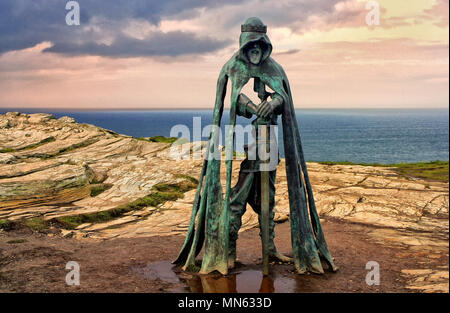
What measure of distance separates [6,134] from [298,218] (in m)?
13.4

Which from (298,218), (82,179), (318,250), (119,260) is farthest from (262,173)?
(82,179)

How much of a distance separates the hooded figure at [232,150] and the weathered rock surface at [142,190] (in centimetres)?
203

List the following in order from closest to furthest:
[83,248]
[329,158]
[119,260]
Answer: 1. [119,260]
2. [83,248]
3. [329,158]

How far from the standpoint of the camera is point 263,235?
6.82m

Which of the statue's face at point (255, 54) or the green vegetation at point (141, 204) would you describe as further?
the green vegetation at point (141, 204)

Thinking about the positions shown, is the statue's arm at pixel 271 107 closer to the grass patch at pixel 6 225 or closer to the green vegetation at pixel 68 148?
the grass patch at pixel 6 225

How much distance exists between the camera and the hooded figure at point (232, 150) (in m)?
6.80

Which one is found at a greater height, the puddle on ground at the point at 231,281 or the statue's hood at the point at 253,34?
the statue's hood at the point at 253,34

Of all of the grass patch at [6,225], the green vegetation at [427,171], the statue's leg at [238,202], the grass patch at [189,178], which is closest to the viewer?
the statue's leg at [238,202]

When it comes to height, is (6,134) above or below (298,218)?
above

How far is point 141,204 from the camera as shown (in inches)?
472

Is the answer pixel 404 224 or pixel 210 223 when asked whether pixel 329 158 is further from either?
pixel 210 223

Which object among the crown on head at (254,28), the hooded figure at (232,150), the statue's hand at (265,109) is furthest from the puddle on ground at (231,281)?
the crown on head at (254,28)

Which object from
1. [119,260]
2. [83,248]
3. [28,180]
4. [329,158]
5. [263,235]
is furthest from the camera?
[329,158]
